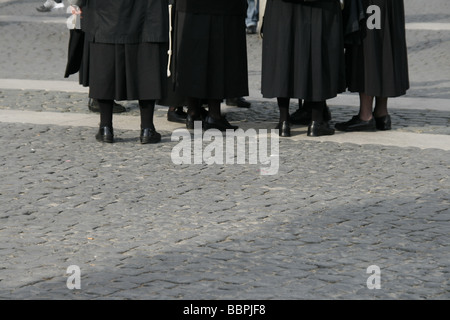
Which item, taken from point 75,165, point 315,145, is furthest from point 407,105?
point 75,165

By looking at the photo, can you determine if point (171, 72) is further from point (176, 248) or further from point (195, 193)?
point (176, 248)

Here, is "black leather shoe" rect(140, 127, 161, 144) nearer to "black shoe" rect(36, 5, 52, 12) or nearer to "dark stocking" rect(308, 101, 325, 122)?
"dark stocking" rect(308, 101, 325, 122)

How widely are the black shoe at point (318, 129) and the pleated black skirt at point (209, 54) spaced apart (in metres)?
0.64

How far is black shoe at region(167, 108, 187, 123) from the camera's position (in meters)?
9.54

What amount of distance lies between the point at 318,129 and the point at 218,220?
2814 mm

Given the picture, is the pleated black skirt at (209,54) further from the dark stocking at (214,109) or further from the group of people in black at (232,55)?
the dark stocking at (214,109)

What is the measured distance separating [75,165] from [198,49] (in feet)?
5.63

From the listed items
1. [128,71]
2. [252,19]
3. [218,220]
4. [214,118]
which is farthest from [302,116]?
[252,19]

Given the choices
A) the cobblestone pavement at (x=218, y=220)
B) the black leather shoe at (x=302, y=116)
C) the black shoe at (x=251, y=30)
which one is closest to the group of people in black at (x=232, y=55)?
the black leather shoe at (x=302, y=116)

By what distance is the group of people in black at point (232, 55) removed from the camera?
328 inches

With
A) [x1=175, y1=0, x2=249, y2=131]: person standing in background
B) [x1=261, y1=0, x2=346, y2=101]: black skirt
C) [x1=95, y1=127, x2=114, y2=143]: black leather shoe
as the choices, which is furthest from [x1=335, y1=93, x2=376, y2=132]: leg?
[x1=95, y1=127, x2=114, y2=143]: black leather shoe

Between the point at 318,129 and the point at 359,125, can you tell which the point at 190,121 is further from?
the point at 359,125

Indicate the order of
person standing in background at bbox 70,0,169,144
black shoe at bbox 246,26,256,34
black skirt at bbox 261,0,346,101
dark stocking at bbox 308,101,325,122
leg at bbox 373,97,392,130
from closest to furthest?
1. person standing in background at bbox 70,0,169,144
2. black skirt at bbox 261,0,346,101
3. dark stocking at bbox 308,101,325,122
4. leg at bbox 373,97,392,130
5. black shoe at bbox 246,26,256,34
